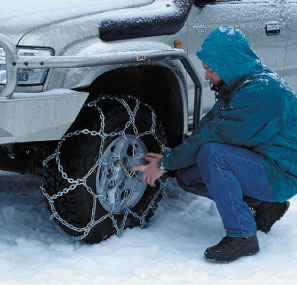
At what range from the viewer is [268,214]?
342 cm

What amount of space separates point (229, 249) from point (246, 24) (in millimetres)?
1628

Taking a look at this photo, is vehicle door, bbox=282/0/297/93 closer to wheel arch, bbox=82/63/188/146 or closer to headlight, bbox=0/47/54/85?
wheel arch, bbox=82/63/188/146

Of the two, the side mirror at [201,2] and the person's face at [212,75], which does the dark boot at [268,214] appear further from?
the side mirror at [201,2]

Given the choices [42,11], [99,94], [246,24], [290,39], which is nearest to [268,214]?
[99,94]

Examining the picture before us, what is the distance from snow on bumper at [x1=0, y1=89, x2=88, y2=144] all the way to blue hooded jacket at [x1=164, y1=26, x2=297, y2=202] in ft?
2.14

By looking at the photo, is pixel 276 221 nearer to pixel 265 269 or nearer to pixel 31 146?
pixel 265 269

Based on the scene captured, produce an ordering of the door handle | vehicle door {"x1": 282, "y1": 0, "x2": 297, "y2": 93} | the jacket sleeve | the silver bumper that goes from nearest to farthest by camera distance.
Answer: the silver bumper → the jacket sleeve → the door handle → vehicle door {"x1": 282, "y1": 0, "x2": 297, "y2": 93}

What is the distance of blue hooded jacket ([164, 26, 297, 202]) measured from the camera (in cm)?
297

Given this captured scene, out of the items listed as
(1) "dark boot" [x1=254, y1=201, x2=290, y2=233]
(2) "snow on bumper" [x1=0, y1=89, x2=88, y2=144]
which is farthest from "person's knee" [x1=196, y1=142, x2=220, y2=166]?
(2) "snow on bumper" [x1=0, y1=89, x2=88, y2=144]

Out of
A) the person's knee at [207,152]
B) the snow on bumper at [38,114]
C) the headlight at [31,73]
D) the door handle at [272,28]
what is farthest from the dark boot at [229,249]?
the door handle at [272,28]

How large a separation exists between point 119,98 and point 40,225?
0.96m

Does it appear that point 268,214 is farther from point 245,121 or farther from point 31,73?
point 31,73

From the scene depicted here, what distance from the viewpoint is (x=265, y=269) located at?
9.70 feet

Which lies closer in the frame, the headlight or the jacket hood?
the headlight
